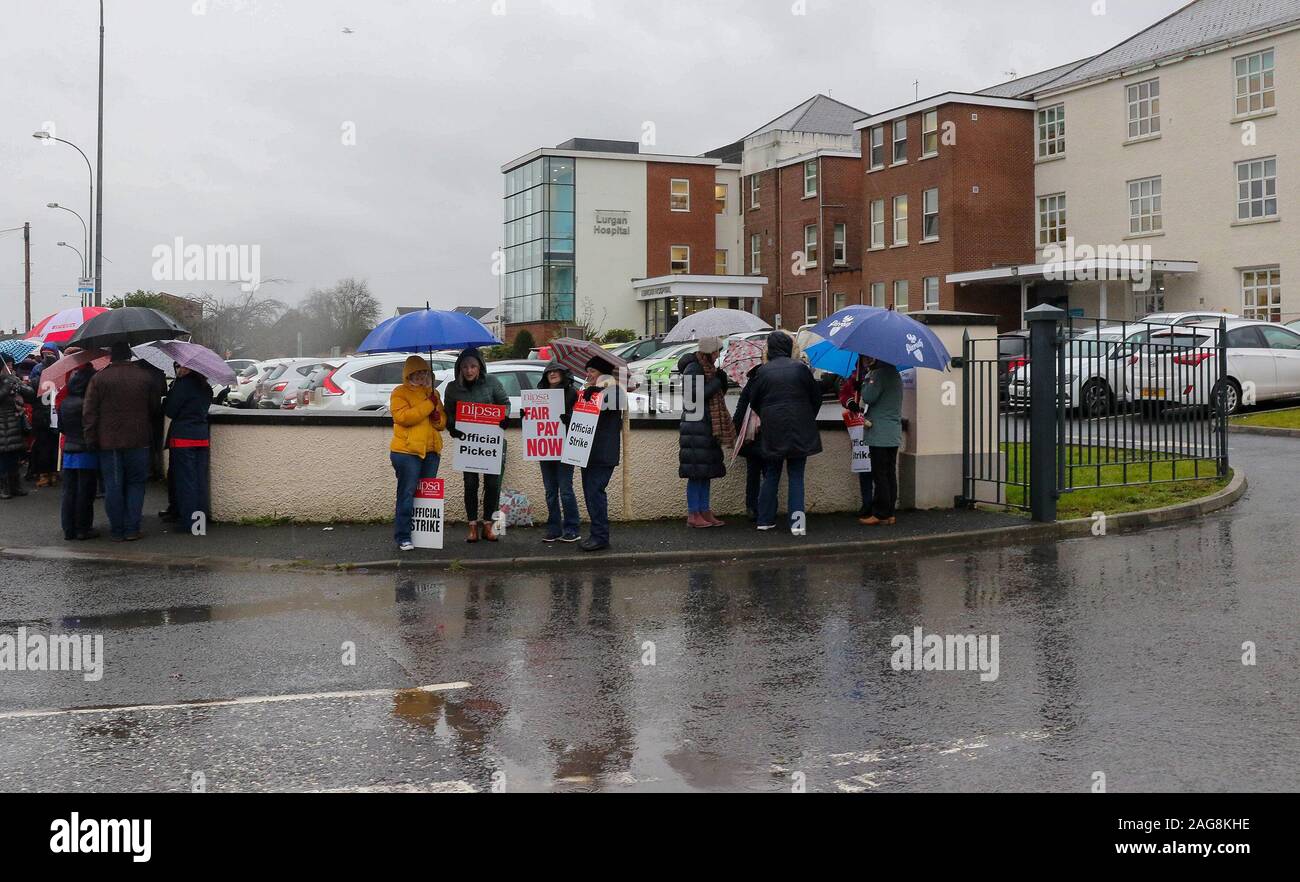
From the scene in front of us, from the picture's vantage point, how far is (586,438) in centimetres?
1191

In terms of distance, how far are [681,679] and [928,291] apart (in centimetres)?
4176

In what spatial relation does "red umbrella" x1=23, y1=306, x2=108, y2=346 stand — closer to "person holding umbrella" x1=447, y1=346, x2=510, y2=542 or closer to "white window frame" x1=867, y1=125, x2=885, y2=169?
"person holding umbrella" x1=447, y1=346, x2=510, y2=542

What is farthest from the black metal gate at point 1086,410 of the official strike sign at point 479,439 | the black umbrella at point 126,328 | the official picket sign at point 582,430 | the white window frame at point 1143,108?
the white window frame at point 1143,108

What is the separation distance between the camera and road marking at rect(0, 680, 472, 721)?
6.50m

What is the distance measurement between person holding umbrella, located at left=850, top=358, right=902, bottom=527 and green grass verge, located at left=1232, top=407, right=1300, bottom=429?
10.2 m

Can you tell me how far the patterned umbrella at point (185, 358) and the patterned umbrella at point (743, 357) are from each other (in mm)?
5252

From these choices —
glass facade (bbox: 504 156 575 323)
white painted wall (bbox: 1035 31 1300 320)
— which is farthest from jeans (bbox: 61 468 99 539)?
glass facade (bbox: 504 156 575 323)

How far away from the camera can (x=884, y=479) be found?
12.9m

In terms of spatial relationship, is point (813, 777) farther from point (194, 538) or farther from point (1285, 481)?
point (1285, 481)

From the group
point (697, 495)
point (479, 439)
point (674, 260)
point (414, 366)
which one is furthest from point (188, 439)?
point (674, 260)

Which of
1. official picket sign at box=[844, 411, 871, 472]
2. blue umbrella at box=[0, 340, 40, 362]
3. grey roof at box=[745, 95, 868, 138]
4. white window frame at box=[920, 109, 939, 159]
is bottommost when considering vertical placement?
official picket sign at box=[844, 411, 871, 472]

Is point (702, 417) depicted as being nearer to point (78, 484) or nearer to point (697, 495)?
point (697, 495)

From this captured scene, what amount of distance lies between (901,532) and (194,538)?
23.3ft
